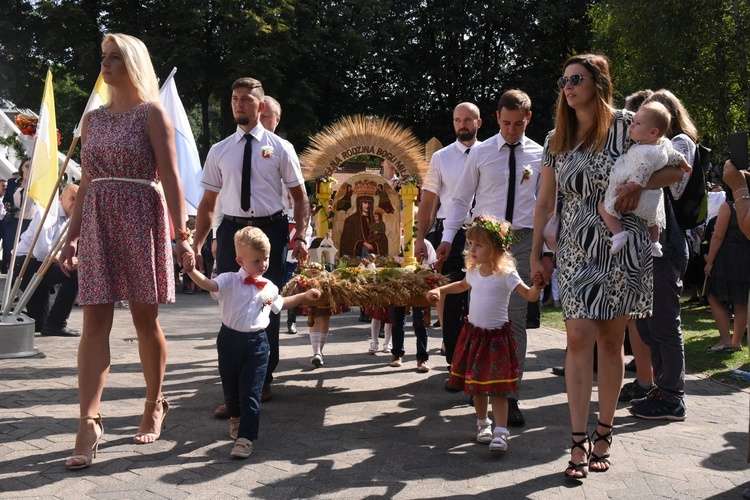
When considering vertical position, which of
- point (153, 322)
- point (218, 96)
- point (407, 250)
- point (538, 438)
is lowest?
point (538, 438)

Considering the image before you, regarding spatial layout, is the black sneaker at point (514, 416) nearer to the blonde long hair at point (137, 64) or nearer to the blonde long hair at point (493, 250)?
the blonde long hair at point (493, 250)

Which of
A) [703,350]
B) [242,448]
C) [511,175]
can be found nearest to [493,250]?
[511,175]

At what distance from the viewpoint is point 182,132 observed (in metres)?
12.3

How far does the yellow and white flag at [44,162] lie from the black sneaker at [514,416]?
17.5ft

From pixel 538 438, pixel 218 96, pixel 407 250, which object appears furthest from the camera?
pixel 218 96

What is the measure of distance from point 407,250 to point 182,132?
18.1 feet

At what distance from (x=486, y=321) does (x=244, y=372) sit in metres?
1.66

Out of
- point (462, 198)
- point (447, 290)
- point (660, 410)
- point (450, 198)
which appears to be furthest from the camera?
point (450, 198)

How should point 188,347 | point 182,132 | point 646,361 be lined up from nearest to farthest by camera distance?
point 646,361 < point 188,347 < point 182,132

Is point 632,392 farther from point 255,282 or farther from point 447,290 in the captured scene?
point 255,282

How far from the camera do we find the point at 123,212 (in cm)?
529

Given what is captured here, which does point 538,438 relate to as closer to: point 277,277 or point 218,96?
point 277,277

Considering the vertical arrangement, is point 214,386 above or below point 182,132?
below

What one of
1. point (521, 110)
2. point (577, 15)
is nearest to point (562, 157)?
point (521, 110)
